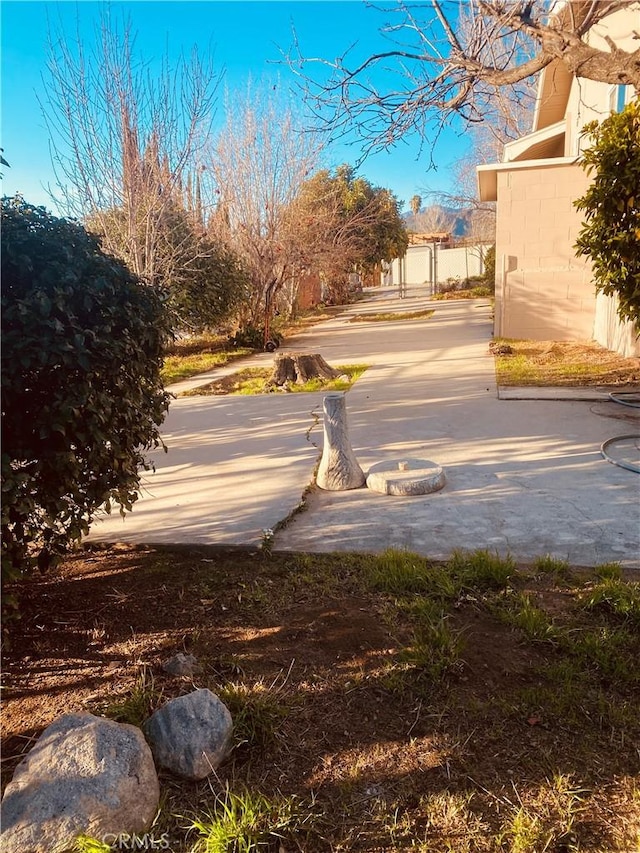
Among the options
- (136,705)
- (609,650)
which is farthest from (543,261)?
(136,705)

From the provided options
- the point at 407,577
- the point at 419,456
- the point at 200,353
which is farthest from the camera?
the point at 200,353

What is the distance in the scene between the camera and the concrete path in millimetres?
3367

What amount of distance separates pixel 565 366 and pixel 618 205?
365 cm

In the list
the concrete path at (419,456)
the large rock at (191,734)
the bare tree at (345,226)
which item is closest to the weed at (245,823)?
the large rock at (191,734)

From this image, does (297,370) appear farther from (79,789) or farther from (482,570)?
(79,789)

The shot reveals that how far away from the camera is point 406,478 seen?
4145 mm

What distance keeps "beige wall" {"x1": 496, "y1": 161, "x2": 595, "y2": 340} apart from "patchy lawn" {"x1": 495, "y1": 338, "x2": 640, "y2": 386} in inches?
30.7

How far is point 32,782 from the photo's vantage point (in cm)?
155

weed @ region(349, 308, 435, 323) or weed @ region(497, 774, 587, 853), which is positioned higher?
weed @ region(349, 308, 435, 323)

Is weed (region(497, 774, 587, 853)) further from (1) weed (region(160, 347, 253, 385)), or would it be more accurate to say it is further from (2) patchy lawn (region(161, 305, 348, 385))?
(1) weed (region(160, 347, 253, 385))

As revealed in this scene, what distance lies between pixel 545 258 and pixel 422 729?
10769 millimetres

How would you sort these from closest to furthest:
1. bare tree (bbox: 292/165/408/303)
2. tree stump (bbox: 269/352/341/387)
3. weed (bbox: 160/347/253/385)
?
tree stump (bbox: 269/352/341/387) < weed (bbox: 160/347/253/385) < bare tree (bbox: 292/165/408/303)

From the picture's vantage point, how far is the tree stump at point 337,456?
4.30m

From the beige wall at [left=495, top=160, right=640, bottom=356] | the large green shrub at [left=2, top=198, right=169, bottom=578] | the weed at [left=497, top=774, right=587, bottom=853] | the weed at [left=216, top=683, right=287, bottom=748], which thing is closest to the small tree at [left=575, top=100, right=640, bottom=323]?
the large green shrub at [left=2, top=198, right=169, bottom=578]
